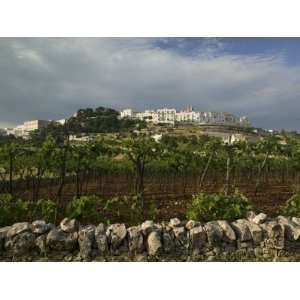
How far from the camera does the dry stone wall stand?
20.5ft

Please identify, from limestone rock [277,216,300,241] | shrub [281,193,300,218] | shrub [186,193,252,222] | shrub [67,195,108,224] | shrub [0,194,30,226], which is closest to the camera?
limestone rock [277,216,300,241]

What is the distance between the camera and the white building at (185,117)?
324 inches

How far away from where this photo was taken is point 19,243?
618cm

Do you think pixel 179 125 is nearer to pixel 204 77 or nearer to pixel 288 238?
pixel 204 77

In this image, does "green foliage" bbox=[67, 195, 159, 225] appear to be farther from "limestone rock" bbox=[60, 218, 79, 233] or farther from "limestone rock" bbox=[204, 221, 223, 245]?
"limestone rock" bbox=[204, 221, 223, 245]

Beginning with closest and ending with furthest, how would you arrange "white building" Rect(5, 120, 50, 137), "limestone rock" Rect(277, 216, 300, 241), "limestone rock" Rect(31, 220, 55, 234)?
"limestone rock" Rect(31, 220, 55, 234), "limestone rock" Rect(277, 216, 300, 241), "white building" Rect(5, 120, 50, 137)

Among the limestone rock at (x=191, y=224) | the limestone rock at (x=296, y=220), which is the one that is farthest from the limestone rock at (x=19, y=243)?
the limestone rock at (x=296, y=220)

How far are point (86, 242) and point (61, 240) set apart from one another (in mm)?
388

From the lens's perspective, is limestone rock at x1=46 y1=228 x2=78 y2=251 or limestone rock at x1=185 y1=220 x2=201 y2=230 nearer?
limestone rock at x1=46 y1=228 x2=78 y2=251

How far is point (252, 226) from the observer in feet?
21.5

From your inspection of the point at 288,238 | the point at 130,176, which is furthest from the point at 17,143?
the point at 130,176

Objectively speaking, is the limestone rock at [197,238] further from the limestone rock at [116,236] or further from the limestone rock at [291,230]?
the limestone rock at [291,230]

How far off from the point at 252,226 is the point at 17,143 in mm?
5048

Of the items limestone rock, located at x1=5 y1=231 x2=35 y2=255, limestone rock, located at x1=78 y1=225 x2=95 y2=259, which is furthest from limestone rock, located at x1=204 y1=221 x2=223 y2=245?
limestone rock, located at x1=5 y1=231 x2=35 y2=255
